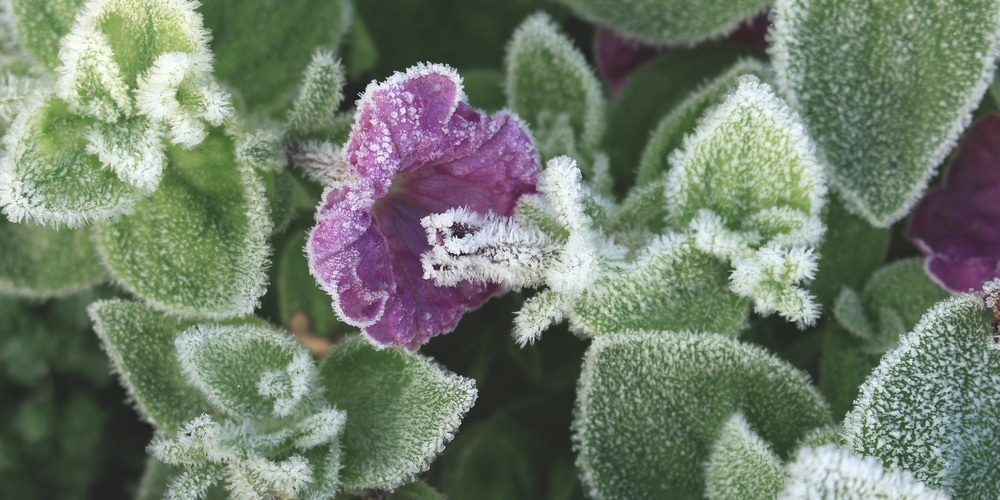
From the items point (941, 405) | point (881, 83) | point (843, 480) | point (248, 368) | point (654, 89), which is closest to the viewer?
point (843, 480)

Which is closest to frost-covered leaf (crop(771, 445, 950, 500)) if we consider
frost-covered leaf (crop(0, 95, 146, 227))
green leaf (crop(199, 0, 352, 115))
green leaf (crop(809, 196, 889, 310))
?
green leaf (crop(809, 196, 889, 310))

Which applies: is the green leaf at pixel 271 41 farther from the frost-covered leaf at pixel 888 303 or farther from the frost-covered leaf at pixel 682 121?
the frost-covered leaf at pixel 888 303

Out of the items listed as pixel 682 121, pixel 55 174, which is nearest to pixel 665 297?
pixel 682 121

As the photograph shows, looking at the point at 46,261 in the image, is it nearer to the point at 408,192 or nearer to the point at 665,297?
the point at 408,192

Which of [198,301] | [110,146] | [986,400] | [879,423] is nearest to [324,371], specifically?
[198,301]

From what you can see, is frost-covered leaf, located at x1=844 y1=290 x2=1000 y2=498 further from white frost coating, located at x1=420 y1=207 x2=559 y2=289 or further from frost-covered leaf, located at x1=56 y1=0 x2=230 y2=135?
frost-covered leaf, located at x1=56 y1=0 x2=230 y2=135

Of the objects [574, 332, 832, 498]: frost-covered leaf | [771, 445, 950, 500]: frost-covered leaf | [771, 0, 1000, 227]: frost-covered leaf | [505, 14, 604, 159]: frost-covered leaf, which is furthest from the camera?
[505, 14, 604, 159]: frost-covered leaf
